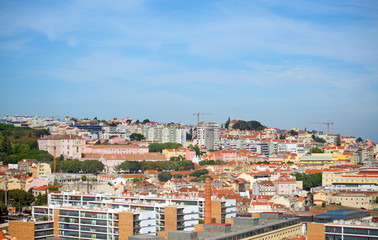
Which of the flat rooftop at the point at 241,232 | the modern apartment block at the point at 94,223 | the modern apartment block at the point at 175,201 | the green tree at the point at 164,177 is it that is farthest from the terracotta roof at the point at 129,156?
the flat rooftop at the point at 241,232

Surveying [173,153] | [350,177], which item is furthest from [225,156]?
[350,177]

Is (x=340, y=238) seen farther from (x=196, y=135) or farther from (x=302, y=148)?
(x=196, y=135)

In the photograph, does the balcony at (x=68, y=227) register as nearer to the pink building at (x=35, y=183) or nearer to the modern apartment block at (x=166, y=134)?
the pink building at (x=35, y=183)

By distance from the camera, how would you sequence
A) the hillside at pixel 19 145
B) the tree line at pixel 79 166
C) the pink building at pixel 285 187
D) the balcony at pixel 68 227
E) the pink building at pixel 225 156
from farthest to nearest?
the pink building at pixel 225 156
the hillside at pixel 19 145
the tree line at pixel 79 166
the pink building at pixel 285 187
the balcony at pixel 68 227

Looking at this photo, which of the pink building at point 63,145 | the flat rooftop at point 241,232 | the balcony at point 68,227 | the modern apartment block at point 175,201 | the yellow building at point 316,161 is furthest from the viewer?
the pink building at point 63,145

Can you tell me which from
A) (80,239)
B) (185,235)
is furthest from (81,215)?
(185,235)

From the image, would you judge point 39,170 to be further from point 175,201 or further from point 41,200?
point 175,201
